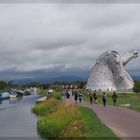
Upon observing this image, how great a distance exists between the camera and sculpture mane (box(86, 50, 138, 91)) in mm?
102625

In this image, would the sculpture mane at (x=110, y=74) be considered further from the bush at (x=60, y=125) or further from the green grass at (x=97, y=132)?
the green grass at (x=97, y=132)

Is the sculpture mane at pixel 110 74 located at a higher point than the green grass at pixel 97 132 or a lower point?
higher

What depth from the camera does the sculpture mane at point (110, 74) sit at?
337 feet

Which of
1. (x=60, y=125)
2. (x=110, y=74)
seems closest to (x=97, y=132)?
(x=60, y=125)

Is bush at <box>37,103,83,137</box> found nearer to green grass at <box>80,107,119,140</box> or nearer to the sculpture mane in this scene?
green grass at <box>80,107,119,140</box>

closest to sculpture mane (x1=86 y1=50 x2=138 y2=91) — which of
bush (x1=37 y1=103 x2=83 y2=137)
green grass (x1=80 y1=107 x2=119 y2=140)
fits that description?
bush (x1=37 y1=103 x2=83 y2=137)

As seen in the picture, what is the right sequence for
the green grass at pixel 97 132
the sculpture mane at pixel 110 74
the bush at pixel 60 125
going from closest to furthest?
the green grass at pixel 97 132
the bush at pixel 60 125
the sculpture mane at pixel 110 74

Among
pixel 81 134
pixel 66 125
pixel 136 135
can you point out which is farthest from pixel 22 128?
pixel 136 135

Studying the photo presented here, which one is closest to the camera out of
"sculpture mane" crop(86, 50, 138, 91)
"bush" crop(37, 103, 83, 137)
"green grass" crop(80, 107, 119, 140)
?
"green grass" crop(80, 107, 119, 140)

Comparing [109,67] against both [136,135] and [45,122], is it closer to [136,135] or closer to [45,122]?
[45,122]

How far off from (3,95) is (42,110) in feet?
216

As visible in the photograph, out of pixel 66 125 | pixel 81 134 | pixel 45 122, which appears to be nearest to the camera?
pixel 81 134

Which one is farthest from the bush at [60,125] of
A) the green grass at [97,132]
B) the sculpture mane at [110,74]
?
the sculpture mane at [110,74]

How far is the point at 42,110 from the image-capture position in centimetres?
4969
